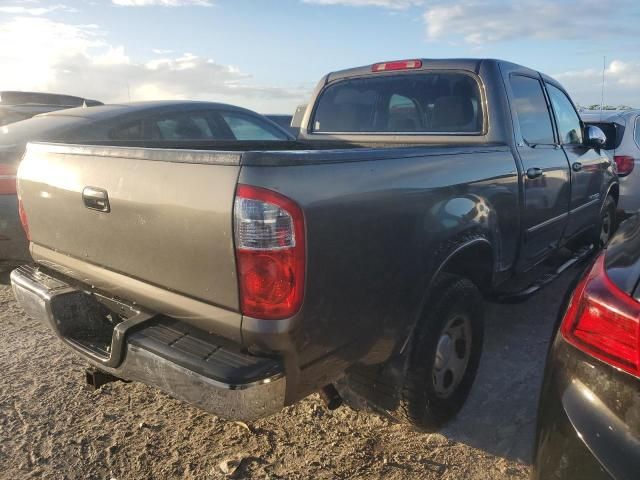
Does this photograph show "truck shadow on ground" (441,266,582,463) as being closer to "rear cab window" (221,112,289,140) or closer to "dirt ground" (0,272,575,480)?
"dirt ground" (0,272,575,480)

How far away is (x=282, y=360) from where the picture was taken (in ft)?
6.14

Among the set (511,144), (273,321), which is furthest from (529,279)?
(273,321)

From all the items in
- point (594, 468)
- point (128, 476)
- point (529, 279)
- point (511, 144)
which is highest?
point (511, 144)

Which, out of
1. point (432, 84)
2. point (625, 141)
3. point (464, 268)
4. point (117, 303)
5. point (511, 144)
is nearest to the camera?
point (117, 303)

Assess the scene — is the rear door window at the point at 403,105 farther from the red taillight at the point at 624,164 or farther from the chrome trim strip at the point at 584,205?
the red taillight at the point at 624,164

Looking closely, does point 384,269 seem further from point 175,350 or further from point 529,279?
point 529,279

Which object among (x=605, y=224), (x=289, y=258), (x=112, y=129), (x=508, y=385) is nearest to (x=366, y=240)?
(x=289, y=258)

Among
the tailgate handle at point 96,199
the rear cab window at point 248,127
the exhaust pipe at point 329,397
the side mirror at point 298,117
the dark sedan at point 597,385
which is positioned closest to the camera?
the dark sedan at point 597,385

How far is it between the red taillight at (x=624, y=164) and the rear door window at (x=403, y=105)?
12.2ft

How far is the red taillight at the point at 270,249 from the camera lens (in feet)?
5.74

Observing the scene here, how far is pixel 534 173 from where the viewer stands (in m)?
3.42

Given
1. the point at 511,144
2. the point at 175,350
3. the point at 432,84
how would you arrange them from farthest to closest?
the point at 432,84, the point at 511,144, the point at 175,350

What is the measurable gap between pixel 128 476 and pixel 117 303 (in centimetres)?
82

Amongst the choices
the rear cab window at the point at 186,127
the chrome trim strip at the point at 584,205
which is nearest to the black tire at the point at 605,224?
the chrome trim strip at the point at 584,205
